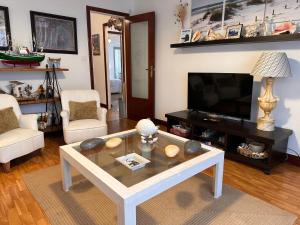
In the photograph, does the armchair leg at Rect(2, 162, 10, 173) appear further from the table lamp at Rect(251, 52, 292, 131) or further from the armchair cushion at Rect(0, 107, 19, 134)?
the table lamp at Rect(251, 52, 292, 131)

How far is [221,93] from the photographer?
→ 117 inches

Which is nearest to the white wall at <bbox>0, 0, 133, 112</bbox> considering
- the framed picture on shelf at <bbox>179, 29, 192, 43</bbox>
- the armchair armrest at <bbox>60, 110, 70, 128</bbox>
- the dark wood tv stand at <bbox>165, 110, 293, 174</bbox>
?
the armchair armrest at <bbox>60, 110, 70, 128</bbox>

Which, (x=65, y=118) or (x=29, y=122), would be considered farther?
(x=65, y=118)

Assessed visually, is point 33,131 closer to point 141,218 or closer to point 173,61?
point 141,218

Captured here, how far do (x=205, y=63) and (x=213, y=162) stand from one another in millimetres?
1972

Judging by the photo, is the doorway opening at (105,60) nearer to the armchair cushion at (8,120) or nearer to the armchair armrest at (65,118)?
the armchair armrest at (65,118)

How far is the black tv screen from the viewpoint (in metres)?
2.72

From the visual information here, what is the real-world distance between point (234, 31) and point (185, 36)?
815 mm

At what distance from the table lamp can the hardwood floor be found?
0.54 m

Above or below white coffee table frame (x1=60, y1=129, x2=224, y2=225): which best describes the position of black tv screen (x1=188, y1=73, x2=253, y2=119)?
above

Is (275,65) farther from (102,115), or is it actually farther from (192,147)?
(102,115)

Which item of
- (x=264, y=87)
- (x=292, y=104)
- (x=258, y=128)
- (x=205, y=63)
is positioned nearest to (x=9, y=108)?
(x=205, y=63)

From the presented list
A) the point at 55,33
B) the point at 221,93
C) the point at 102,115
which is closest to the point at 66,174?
the point at 102,115

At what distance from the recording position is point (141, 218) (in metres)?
1.70
